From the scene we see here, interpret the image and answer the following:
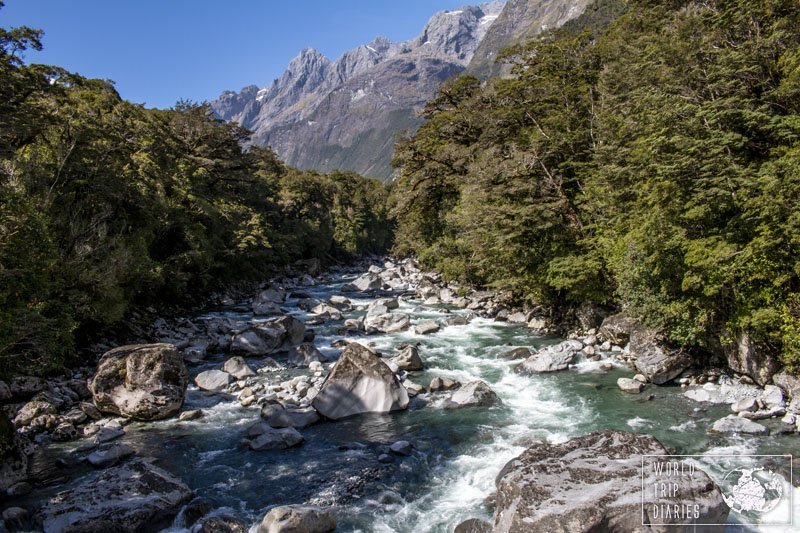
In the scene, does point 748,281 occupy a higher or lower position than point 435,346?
higher

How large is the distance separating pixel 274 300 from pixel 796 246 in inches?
1201

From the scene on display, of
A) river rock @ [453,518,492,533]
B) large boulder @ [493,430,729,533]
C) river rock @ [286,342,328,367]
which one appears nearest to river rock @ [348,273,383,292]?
river rock @ [286,342,328,367]

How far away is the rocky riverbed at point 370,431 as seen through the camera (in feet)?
27.5

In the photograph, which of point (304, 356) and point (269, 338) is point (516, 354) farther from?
point (269, 338)

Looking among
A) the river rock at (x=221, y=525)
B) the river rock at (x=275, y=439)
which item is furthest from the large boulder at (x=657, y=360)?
the river rock at (x=221, y=525)

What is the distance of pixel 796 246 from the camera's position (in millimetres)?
11336

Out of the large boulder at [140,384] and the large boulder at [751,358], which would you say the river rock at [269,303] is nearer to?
the large boulder at [140,384]

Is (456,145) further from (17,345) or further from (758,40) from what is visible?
(17,345)

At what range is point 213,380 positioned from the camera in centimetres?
1652

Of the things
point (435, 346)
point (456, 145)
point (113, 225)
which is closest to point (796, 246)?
point (435, 346)

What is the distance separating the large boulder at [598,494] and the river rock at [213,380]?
39.1 feet

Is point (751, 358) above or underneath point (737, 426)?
above

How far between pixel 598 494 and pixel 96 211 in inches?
867

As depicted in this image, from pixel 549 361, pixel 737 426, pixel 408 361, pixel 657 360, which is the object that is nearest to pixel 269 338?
pixel 408 361
